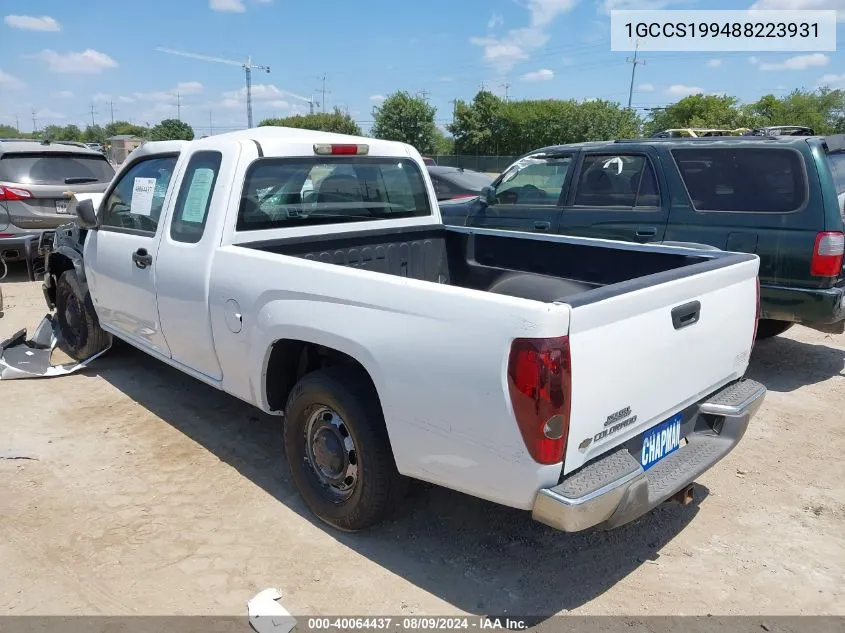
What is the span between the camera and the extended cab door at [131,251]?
4258 mm

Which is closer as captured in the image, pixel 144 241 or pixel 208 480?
pixel 208 480

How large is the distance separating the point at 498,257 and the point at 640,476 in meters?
2.24

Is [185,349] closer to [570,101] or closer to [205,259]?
[205,259]

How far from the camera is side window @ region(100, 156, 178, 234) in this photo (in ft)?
14.2

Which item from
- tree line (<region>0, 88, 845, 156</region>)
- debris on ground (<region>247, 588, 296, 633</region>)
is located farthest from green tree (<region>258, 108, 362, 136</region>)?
debris on ground (<region>247, 588, 296, 633</region>)

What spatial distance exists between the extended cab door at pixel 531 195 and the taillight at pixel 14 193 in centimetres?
612

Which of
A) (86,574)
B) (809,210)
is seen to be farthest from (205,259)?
(809,210)

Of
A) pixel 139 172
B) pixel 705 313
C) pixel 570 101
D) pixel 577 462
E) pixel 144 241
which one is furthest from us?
pixel 570 101

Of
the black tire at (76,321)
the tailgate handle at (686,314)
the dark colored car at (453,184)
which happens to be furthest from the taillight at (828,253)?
the dark colored car at (453,184)

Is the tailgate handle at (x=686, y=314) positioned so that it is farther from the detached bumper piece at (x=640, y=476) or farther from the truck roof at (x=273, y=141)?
the truck roof at (x=273, y=141)

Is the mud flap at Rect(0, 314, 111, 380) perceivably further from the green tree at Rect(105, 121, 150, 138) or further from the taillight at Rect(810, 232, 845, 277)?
the green tree at Rect(105, 121, 150, 138)

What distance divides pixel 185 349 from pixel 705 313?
2920mm

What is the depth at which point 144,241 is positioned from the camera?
14.0ft

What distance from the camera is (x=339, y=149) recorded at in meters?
4.20
